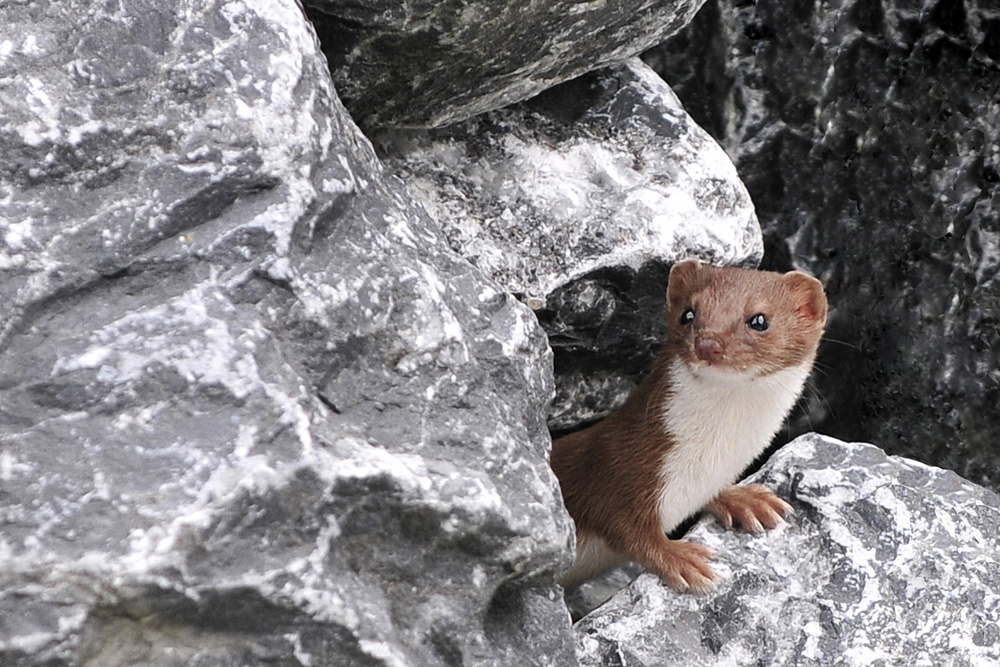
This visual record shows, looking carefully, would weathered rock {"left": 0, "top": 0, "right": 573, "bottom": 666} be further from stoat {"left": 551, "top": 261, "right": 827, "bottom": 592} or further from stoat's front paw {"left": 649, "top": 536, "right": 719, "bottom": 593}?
stoat {"left": 551, "top": 261, "right": 827, "bottom": 592}

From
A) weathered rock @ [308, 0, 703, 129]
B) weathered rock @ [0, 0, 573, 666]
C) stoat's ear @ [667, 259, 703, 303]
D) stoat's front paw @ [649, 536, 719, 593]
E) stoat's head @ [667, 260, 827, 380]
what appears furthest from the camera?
stoat's ear @ [667, 259, 703, 303]

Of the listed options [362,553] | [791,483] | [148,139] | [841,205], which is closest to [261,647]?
[362,553]

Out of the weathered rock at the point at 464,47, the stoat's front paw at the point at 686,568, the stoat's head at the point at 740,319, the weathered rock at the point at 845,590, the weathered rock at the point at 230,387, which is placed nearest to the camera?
the weathered rock at the point at 230,387

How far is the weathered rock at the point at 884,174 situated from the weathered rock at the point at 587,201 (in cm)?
51

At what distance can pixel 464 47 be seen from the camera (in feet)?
8.09

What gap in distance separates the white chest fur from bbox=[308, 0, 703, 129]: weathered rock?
2.77ft

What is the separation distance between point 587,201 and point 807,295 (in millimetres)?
619

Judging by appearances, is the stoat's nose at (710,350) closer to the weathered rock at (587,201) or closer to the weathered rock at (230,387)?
the weathered rock at (587,201)

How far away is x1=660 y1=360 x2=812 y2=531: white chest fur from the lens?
10.00 feet

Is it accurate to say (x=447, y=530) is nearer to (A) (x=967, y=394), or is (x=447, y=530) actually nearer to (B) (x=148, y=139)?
(B) (x=148, y=139)

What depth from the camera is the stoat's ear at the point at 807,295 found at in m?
2.99

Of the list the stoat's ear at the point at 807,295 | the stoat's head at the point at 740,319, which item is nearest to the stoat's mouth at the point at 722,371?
the stoat's head at the point at 740,319

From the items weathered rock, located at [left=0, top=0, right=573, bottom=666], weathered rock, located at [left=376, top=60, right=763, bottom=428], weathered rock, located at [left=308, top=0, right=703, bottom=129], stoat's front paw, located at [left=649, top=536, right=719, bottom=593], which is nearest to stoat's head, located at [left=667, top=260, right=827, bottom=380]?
weathered rock, located at [left=376, top=60, right=763, bottom=428]

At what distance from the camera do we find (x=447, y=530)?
1779 mm
